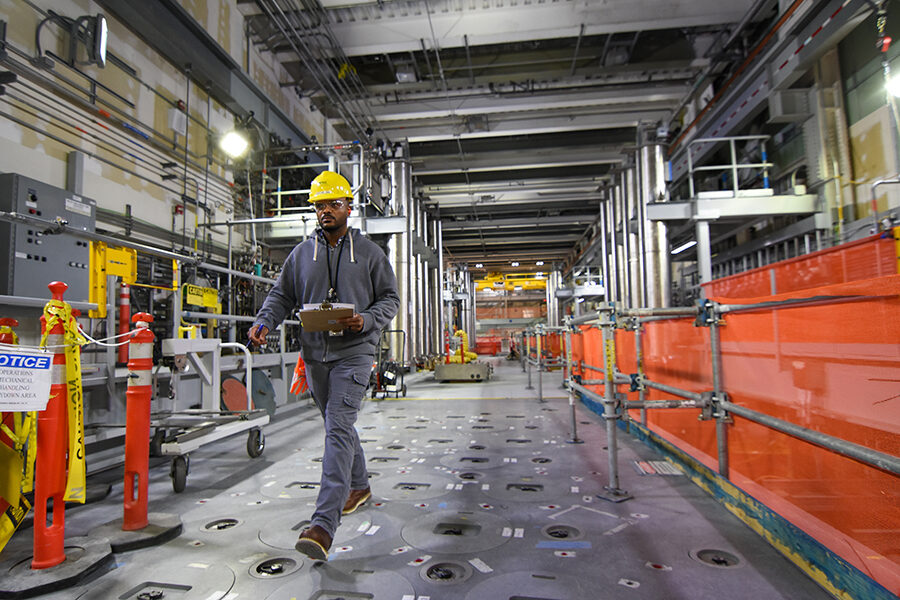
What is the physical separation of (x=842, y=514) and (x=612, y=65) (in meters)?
9.63

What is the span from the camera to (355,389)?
221 cm

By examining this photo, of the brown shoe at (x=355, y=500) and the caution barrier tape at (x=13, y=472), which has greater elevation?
the caution barrier tape at (x=13, y=472)

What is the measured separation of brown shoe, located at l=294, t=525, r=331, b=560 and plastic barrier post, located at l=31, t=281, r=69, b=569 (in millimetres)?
975

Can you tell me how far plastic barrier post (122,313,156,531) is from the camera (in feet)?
7.27

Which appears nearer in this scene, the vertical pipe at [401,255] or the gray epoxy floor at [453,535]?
the gray epoxy floor at [453,535]

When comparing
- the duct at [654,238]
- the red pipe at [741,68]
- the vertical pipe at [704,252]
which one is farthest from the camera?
the duct at [654,238]

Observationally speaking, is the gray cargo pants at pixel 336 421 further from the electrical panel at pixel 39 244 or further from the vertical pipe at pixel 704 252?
the vertical pipe at pixel 704 252

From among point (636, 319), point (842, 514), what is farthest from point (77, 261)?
point (842, 514)

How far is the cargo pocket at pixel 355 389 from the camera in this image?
217 cm

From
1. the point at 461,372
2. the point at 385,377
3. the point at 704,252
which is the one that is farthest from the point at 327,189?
the point at 461,372

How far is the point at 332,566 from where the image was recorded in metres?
1.90

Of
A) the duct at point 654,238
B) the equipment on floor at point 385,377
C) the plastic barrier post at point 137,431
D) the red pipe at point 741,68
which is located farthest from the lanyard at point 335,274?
the duct at point 654,238

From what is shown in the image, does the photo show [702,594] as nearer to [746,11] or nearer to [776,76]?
[776,76]

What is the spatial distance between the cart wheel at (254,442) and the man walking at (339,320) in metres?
1.60
